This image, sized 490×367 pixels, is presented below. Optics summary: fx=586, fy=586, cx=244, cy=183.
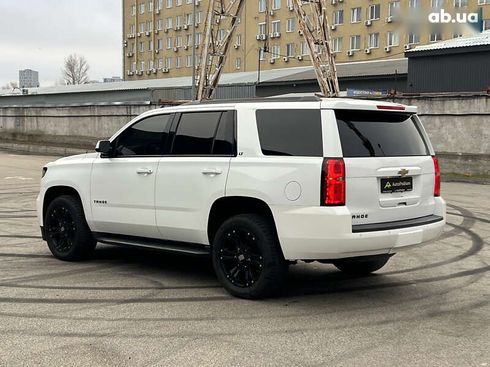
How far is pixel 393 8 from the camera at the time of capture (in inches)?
2435

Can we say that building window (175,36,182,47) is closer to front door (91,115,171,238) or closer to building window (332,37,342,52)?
building window (332,37,342,52)

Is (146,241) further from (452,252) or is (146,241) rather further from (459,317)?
(452,252)

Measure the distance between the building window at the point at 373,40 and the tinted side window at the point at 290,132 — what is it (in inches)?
2414

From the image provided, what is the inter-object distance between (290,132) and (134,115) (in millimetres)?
30924

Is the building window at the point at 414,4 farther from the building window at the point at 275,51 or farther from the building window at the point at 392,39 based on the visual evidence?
the building window at the point at 275,51

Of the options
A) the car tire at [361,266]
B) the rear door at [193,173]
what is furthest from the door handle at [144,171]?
the car tire at [361,266]

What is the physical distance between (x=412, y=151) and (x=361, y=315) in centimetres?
168

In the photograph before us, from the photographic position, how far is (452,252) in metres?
8.14

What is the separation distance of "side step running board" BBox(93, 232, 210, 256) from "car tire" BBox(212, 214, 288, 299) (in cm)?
25

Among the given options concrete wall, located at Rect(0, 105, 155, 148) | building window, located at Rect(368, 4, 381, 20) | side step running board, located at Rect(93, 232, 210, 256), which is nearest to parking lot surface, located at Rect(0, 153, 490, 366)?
side step running board, located at Rect(93, 232, 210, 256)

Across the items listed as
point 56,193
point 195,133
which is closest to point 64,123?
point 56,193

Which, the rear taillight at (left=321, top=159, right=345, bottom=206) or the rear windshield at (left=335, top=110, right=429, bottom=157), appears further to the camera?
the rear windshield at (left=335, top=110, right=429, bottom=157)

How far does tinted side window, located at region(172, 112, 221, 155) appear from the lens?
599 centimetres

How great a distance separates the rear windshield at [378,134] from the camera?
5285 millimetres
